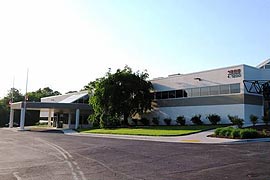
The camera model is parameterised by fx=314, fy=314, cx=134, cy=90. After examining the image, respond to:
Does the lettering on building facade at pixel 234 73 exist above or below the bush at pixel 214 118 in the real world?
above

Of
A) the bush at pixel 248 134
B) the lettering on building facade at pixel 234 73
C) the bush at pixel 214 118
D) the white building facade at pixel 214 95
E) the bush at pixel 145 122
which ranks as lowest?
the bush at pixel 248 134

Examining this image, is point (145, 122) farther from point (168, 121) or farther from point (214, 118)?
point (214, 118)

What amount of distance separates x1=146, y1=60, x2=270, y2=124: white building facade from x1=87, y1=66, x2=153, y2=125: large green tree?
2706mm

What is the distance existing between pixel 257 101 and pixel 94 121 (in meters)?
22.8

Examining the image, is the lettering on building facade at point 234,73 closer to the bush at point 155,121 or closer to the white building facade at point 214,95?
the white building facade at point 214,95

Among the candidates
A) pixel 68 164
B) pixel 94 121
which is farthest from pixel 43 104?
pixel 68 164

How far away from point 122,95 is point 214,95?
1317cm

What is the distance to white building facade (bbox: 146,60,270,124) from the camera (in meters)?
Answer: 33.5

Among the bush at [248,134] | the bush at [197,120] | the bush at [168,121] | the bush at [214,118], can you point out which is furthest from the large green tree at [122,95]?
the bush at [248,134]

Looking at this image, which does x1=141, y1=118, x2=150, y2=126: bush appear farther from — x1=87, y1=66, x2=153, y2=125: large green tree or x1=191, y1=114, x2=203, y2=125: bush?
x1=191, y1=114, x2=203, y2=125: bush

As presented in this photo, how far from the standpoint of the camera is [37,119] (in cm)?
8469

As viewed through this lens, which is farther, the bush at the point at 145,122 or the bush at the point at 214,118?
the bush at the point at 145,122

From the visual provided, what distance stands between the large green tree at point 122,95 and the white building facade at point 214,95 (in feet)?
8.88

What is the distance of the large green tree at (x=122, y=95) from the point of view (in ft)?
141
